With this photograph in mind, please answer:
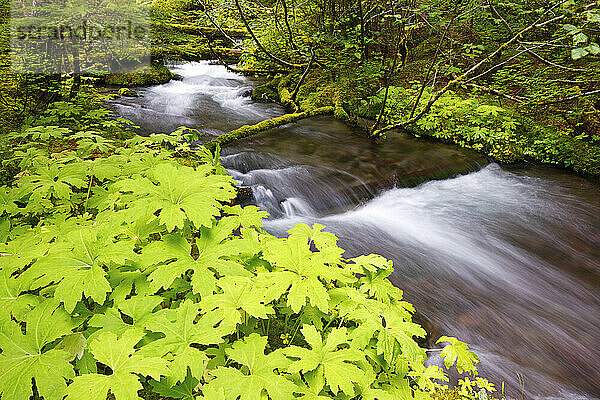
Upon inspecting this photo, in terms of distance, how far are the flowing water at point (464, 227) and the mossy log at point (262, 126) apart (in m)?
0.27

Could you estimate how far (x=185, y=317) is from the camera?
1387mm

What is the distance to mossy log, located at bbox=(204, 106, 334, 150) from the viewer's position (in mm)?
6955

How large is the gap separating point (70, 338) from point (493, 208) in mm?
6410

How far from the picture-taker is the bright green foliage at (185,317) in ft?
4.02

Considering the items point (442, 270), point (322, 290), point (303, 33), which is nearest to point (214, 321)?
point (322, 290)

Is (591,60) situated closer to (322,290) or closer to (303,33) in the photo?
(303,33)

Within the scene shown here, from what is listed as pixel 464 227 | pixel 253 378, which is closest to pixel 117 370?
pixel 253 378

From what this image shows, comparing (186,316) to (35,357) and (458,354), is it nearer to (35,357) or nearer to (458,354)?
(35,357)

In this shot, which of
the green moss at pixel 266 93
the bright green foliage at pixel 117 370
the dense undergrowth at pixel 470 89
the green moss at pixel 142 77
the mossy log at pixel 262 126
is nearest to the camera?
the bright green foliage at pixel 117 370

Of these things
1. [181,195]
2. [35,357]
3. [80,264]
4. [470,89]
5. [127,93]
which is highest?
[470,89]

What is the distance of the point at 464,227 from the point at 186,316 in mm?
5216

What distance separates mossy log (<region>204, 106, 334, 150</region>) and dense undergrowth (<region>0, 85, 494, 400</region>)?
15.5ft

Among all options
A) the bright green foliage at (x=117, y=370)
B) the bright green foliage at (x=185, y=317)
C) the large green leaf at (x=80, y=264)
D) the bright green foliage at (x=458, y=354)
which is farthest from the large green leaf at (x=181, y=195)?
the bright green foliage at (x=458, y=354)

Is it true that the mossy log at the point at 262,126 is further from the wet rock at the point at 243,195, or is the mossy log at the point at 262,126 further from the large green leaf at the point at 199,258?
the large green leaf at the point at 199,258
